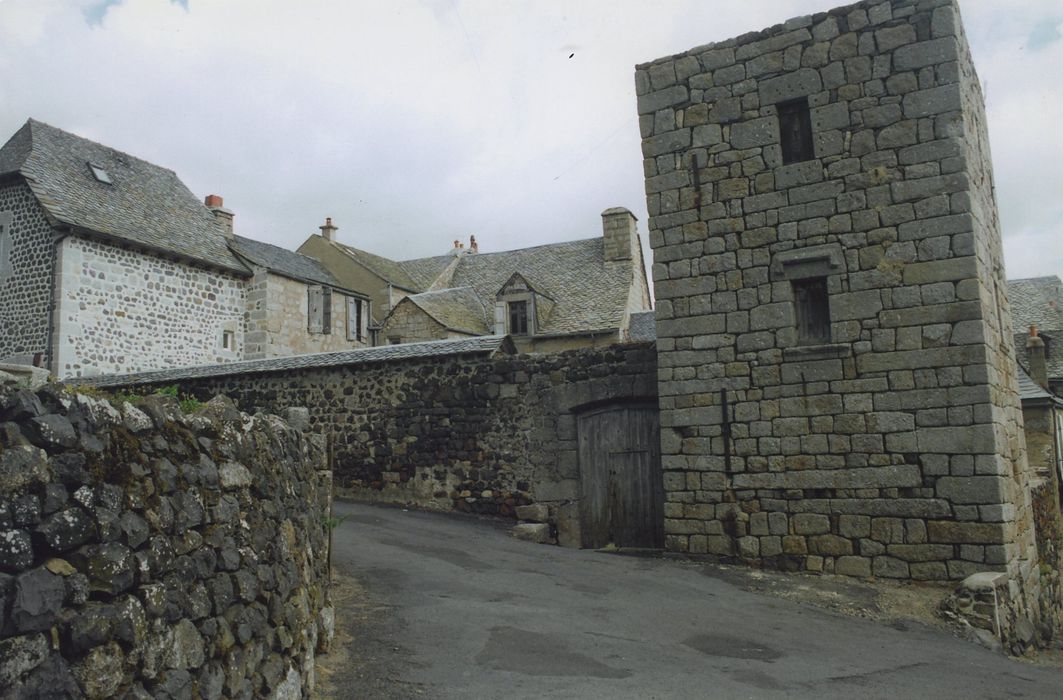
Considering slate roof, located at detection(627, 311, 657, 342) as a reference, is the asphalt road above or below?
below

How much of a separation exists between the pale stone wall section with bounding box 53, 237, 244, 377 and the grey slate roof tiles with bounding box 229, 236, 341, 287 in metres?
1.20

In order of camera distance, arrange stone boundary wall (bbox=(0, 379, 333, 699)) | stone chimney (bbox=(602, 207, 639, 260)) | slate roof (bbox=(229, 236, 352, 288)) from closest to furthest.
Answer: stone boundary wall (bbox=(0, 379, 333, 699)) → slate roof (bbox=(229, 236, 352, 288)) → stone chimney (bbox=(602, 207, 639, 260))

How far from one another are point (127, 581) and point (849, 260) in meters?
8.21

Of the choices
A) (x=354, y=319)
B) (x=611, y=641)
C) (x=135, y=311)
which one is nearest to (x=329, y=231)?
(x=354, y=319)

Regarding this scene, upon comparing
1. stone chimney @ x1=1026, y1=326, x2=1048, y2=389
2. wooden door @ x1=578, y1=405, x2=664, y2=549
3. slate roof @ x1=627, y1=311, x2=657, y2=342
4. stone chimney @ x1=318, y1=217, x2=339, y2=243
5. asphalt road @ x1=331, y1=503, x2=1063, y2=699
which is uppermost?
stone chimney @ x1=318, y1=217, x2=339, y2=243

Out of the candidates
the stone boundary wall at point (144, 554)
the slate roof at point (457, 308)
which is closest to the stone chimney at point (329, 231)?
the slate roof at point (457, 308)

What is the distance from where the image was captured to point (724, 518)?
9.57 m

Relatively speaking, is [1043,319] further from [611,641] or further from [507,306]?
[611,641]

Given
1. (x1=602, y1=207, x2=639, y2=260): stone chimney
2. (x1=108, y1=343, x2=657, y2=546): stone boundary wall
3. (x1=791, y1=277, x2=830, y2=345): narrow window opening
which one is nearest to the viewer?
(x1=791, y1=277, x2=830, y2=345): narrow window opening

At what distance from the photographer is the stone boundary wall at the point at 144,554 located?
2549 millimetres

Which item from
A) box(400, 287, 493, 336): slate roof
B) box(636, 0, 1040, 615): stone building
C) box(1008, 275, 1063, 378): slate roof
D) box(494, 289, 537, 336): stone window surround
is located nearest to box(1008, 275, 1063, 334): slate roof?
box(1008, 275, 1063, 378): slate roof

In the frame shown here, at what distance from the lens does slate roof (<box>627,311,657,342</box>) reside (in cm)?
2362

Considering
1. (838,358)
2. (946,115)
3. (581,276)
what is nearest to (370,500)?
(838,358)

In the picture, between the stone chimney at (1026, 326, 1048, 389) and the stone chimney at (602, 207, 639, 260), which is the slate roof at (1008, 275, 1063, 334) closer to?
the stone chimney at (1026, 326, 1048, 389)
